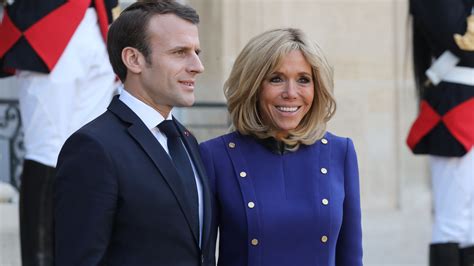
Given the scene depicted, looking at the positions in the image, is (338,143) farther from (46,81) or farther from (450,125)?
(450,125)

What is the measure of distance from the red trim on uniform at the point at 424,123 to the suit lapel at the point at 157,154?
3.03 m

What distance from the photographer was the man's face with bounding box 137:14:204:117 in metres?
3.32

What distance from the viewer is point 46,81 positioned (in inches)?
203

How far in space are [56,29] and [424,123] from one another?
6.90 feet

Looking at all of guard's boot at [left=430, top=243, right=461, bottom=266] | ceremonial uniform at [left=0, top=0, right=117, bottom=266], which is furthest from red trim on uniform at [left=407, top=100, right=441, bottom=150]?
ceremonial uniform at [left=0, top=0, right=117, bottom=266]

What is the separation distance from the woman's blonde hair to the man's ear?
51cm

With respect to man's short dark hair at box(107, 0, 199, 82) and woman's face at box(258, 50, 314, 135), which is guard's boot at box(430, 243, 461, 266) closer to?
woman's face at box(258, 50, 314, 135)

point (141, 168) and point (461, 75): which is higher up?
point (461, 75)

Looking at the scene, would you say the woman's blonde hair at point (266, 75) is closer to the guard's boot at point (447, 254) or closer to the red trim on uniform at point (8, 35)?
the red trim on uniform at point (8, 35)

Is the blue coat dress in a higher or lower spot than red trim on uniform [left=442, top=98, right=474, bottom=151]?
lower

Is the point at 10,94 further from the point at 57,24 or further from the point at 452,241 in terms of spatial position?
the point at 452,241

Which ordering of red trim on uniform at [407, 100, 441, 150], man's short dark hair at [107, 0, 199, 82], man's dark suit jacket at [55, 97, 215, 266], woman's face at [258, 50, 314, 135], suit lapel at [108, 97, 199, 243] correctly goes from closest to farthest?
man's dark suit jacket at [55, 97, 215, 266]
suit lapel at [108, 97, 199, 243]
man's short dark hair at [107, 0, 199, 82]
woman's face at [258, 50, 314, 135]
red trim on uniform at [407, 100, 441, 150]

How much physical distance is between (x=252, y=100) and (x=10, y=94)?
4.18 meters

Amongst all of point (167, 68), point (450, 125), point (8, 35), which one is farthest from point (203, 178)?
point (450, 125)
